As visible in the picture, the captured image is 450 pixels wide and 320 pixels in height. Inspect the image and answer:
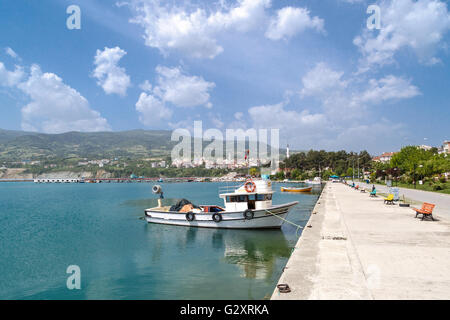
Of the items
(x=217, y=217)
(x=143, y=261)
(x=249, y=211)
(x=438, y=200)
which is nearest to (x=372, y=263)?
(x=143, y=261)

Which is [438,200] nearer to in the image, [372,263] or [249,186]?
[249,186]

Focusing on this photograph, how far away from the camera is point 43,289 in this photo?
11711mm

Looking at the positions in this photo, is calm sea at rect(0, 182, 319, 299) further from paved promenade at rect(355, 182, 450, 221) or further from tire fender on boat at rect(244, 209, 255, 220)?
paved promenade at rect(355, 182, 450, 221)

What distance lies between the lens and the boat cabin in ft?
71.8

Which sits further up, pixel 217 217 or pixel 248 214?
pixel 248 214

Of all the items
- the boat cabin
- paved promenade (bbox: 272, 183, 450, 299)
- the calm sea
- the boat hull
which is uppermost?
the boat cabin

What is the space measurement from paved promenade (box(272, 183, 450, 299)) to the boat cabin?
23.3 feet

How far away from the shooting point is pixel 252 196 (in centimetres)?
2209

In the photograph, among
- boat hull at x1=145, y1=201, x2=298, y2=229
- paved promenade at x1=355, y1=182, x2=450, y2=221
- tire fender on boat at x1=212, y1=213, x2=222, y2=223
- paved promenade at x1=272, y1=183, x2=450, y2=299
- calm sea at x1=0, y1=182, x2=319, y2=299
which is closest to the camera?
paved promenade at x1=272, y1=183, x2=450, y2=299

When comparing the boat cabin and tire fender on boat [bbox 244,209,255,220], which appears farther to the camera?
the boat cabin

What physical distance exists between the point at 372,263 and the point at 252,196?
1329 cm

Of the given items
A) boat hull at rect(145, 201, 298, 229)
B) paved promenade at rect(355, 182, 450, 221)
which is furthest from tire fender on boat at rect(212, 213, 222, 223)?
paved promenade at rect(355, 182, 450, 221)

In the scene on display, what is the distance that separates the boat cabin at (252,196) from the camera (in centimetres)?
2189
